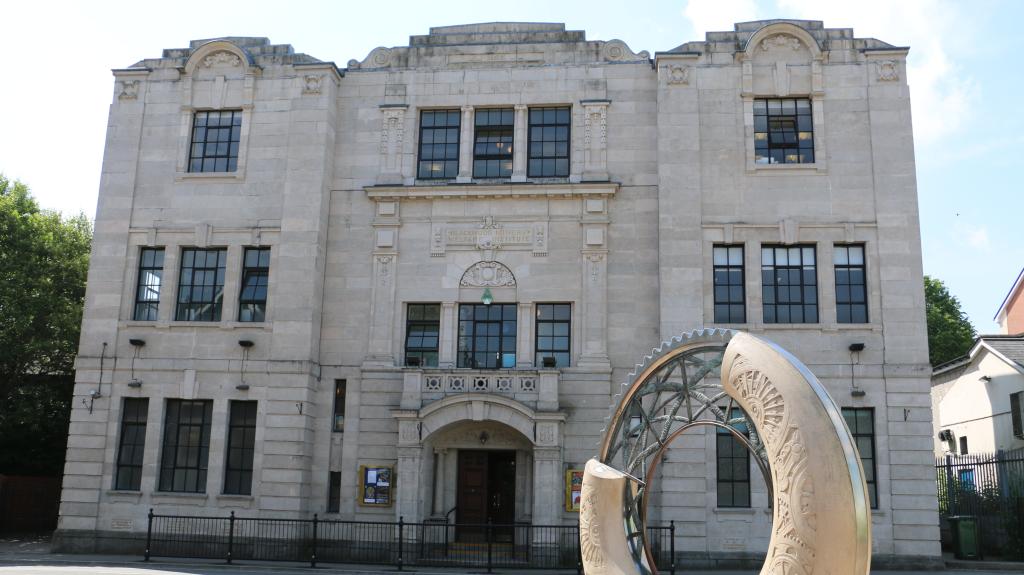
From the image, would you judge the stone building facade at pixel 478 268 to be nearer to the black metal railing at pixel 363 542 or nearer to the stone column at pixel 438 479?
the stone column at pixel 438 479

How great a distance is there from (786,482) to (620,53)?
772 inches

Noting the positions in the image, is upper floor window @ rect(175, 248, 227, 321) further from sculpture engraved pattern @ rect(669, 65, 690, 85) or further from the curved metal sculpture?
the curved metal sculpture

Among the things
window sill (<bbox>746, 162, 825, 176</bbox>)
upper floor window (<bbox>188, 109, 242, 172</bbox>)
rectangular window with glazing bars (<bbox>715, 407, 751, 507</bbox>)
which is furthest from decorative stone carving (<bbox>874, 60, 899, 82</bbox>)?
upper floor window (<bbox>188, 109, 242, 172</bbox>)

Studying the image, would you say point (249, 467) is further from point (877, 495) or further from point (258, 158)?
point (877, 495)

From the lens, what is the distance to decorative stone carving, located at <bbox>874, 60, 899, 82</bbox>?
24.0 m

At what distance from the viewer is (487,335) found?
24.3 meters

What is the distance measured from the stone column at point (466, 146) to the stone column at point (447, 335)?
3.78 metres

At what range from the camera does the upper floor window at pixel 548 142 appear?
992 inches

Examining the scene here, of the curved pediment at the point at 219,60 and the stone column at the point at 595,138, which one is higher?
the curved pediment at the point at 219,60

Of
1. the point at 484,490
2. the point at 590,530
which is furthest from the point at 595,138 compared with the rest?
the point at 590,530

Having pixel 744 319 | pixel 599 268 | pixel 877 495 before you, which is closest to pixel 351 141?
pixel 599 268

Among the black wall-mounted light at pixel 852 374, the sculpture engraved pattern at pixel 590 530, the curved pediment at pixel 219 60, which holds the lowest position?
the sculpture engraved pattern at pixel 590 530

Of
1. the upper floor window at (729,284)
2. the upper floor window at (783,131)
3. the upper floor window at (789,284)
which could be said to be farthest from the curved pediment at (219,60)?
the upper floor window at (789,284)

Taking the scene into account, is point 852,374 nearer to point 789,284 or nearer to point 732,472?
point 789,284
